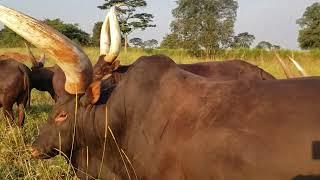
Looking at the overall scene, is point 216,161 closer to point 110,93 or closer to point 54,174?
point 110,93

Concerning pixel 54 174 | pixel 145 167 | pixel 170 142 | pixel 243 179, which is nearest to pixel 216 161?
pixel 243 179

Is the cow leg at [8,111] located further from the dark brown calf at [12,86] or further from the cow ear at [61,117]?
the cow ear at [61,117]

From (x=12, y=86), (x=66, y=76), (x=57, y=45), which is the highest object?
(x=57, y=45)

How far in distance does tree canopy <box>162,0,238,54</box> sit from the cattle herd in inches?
733

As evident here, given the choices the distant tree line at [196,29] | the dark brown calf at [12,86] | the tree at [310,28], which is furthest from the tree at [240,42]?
the dark brown calf at [12,86]

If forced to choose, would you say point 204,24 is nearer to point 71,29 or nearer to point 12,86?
point 71,29

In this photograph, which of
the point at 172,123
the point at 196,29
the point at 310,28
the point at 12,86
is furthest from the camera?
the point at 310,28

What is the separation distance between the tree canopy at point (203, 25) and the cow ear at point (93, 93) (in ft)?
61.3

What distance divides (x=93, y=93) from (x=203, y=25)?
30252 millimetres

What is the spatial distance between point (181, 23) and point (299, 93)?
3425cm

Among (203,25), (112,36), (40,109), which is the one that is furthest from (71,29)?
(112,36)

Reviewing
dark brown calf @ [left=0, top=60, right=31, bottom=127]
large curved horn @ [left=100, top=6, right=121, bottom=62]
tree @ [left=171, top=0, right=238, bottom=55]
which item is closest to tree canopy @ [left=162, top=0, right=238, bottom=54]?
tree @ [left=171, top=0, right=238, bottom=55]

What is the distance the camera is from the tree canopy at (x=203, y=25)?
27975mm

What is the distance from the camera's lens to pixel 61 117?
3.62 metres
